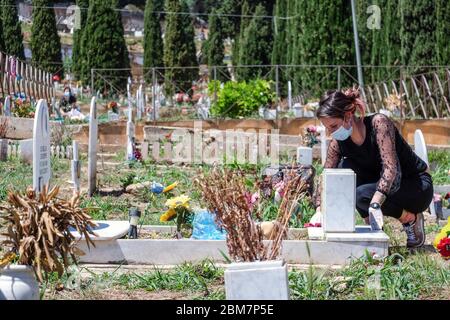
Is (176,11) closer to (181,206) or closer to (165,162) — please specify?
(165,162)

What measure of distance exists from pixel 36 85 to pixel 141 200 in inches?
561

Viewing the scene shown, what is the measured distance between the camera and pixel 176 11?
149 feet

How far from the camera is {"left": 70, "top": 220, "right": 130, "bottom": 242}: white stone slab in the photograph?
244 inches

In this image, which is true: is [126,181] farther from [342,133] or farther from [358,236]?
[358,236]

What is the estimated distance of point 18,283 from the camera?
433 centimetres

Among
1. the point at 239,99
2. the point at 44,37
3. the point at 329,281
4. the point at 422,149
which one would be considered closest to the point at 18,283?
the point at 329,281

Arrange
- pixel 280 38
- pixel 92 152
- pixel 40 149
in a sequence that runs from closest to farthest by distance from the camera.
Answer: pixel 40 149
pixel 92 152
pixel 280 38

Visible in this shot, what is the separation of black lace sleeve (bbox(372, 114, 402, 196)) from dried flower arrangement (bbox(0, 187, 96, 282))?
2316 mm

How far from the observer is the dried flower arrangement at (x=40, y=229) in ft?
15.2

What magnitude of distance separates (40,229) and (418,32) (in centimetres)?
1991

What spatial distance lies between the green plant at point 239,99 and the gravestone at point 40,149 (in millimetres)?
12988

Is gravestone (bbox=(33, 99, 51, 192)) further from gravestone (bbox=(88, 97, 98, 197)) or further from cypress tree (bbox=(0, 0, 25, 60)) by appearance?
cypress tree (bbox=(0, 0, 25, 60))

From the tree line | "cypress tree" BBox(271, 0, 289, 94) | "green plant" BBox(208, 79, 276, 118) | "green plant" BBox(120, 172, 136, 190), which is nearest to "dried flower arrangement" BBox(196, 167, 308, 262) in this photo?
"green plant" BBox(120, 172, 136, 190)

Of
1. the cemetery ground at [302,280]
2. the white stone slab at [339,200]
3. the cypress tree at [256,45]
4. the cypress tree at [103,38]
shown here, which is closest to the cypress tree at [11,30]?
the cypress tree at [103,38]
